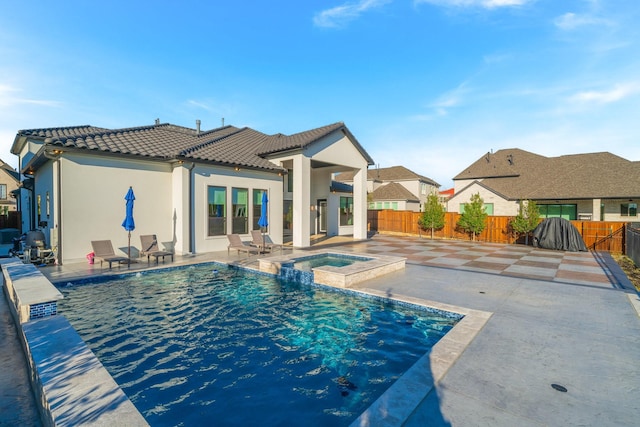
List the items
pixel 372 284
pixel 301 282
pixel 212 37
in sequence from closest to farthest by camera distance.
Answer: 1. pixel 372 284
2. pixel 301 282
3. pixel 212 37

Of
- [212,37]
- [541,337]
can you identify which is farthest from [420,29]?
[541,337]

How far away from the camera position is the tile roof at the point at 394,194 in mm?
39125

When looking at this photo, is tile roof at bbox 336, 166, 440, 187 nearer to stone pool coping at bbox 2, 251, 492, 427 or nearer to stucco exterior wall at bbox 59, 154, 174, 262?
stucco exterior wall at bbox 59, 154, 174, 262

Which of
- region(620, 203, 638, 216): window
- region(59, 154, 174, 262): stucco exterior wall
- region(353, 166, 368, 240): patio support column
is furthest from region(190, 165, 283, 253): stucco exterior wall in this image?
region(620, 203, 638, 216): window

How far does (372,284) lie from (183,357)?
537cm

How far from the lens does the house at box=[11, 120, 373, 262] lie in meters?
11.2

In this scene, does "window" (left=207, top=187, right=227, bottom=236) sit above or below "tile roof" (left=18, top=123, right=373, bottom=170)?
below

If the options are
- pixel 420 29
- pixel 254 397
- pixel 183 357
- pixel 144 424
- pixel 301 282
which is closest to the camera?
pixel 144 424

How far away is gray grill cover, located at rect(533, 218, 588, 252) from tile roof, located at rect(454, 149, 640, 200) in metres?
10.7

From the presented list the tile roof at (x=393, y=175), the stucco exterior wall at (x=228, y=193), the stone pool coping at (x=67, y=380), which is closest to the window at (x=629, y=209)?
the tile roof at (x=393, y=175)

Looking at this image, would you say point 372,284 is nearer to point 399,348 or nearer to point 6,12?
point 399,348

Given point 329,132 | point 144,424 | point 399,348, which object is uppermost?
point 329,132

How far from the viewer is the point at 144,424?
8.04 ft

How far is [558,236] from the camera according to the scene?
54.6ft
